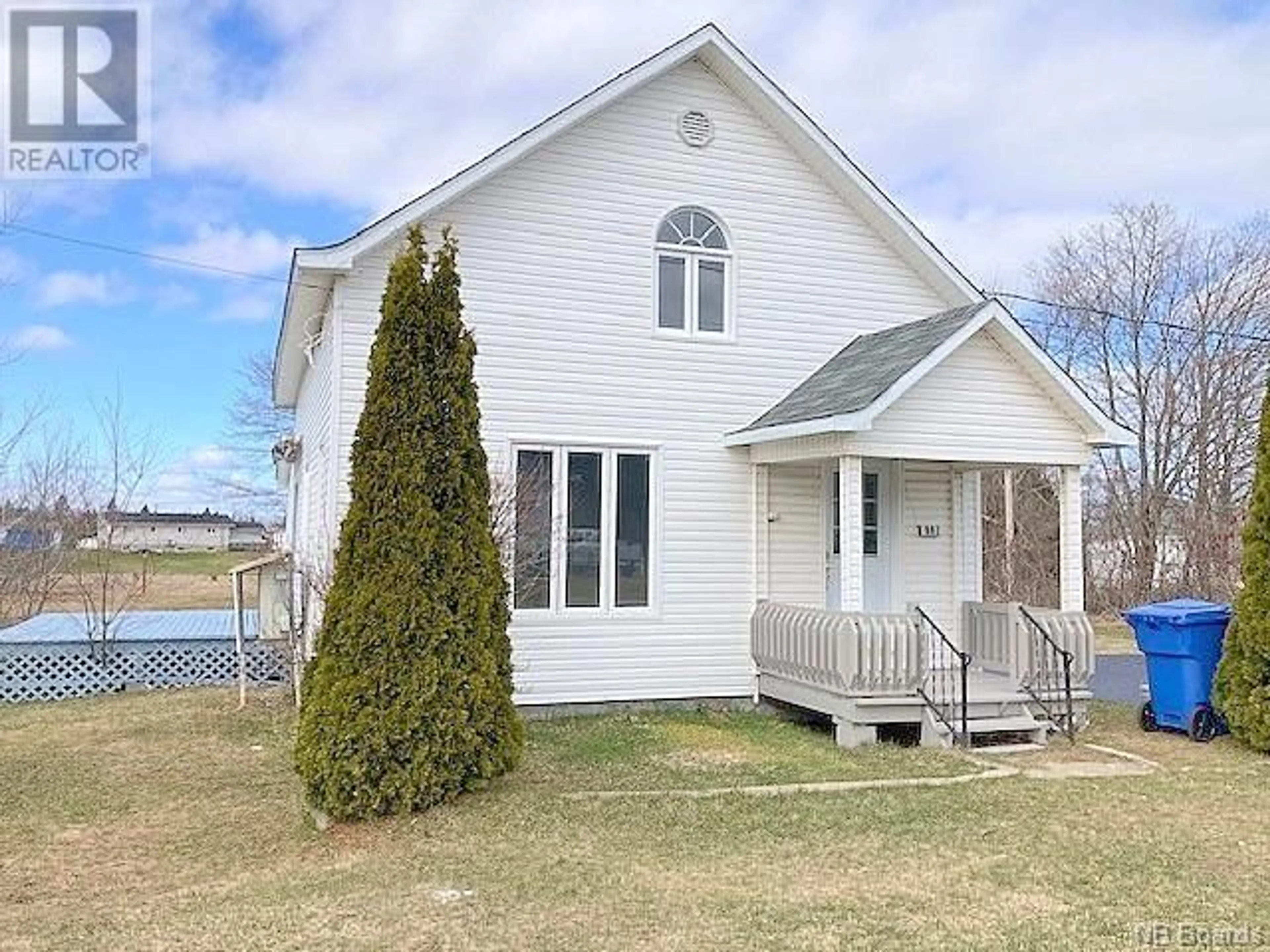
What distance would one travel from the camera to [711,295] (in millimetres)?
11523

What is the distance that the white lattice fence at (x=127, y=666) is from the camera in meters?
13.0

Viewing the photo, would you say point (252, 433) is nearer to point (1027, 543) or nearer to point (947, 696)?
point (1027, 543)

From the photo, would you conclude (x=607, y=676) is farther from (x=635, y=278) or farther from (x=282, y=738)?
(x=635, y=278)

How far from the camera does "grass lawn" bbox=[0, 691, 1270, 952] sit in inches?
195

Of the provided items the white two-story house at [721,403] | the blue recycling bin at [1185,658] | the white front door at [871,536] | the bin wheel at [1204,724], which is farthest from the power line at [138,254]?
the bin wheel at [1204,724]

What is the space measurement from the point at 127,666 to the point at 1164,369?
25.3 m

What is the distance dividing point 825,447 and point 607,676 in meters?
3.15

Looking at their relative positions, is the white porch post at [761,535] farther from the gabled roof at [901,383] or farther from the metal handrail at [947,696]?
the metal handrail at [947,696]

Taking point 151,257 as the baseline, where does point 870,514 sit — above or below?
below

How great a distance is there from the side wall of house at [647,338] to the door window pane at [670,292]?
161mm

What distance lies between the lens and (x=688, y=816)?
22.6 feet

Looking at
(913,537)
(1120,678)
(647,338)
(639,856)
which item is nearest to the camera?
(639,856)

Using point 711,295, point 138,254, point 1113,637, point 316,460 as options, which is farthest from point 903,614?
point 1113,637

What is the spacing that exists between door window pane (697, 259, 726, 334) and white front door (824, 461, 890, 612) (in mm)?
2043
